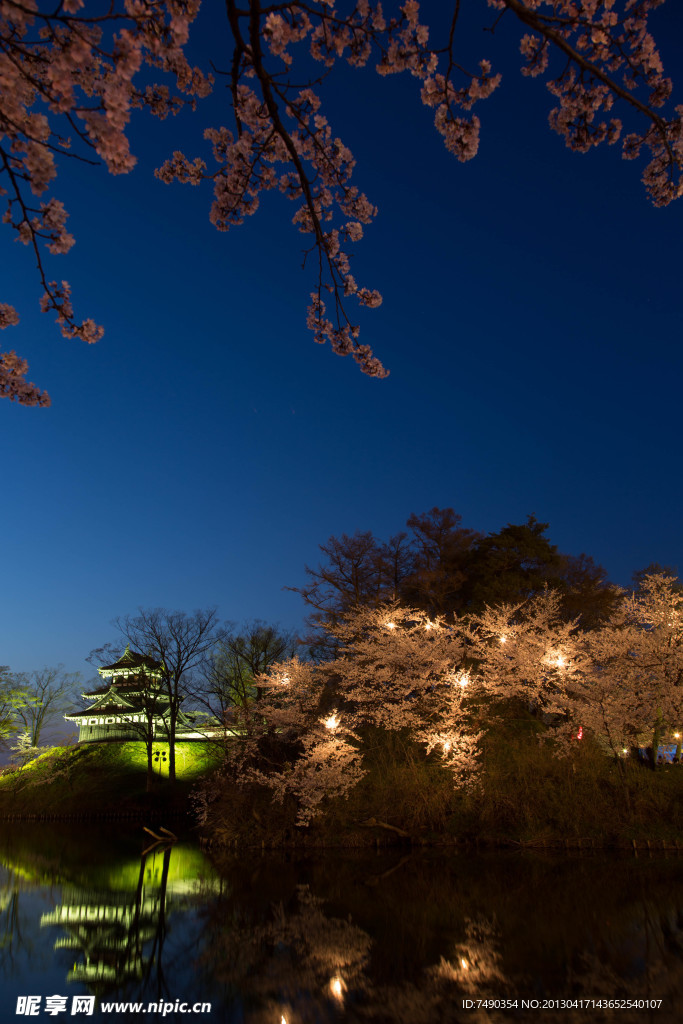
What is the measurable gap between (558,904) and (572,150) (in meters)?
11.7

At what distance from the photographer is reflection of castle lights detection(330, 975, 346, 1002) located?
684 centimetres

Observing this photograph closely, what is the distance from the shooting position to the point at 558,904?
389 inches

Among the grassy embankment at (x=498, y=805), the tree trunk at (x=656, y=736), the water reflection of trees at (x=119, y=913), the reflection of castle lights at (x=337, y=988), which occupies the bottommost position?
the water reflection of trees at (x=119, y=913)

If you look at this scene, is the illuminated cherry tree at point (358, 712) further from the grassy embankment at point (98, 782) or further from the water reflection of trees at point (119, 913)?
the grassy embankment at point (98, 782)

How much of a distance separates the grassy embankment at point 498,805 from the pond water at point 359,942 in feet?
4.24

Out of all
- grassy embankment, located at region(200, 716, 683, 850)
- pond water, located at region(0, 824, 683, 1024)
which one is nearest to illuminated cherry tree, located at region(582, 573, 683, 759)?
grassy embankment, located at region(200, 716, 683, 850)

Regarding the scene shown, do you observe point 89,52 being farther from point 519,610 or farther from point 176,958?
point 519,610

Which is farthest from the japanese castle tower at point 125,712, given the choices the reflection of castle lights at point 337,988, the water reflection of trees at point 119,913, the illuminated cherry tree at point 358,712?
the reflection of castle lights at point 337,988

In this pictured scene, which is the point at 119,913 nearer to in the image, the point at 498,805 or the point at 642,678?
the point at 498,805

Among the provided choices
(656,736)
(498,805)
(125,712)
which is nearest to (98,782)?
(125,712)

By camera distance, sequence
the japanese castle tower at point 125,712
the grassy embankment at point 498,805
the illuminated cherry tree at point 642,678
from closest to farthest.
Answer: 1. the grassy embankment at point 498,805
2. the illuminated cherry tree at point 642,678
3. the japanese castle tower at point 125,712

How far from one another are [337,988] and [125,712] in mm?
37831

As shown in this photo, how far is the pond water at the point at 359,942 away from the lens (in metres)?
6.61

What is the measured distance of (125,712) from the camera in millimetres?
40219
